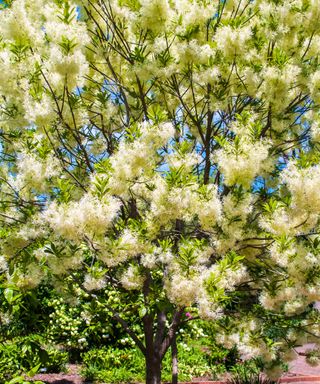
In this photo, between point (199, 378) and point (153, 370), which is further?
point (199, 378)

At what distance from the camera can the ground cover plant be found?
3719 mm

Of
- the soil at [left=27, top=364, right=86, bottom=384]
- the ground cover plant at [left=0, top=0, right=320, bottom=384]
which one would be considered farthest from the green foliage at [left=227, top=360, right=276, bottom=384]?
the soil at [left=27, top=364, right=86, bottom=384]

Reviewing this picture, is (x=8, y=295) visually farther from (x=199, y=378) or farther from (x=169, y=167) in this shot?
(x=199, y=378)

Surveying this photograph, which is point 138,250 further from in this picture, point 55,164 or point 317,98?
point 317,98

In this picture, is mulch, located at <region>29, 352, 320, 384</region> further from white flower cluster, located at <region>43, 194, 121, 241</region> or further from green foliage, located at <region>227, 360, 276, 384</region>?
white flower cluster, located at <region>43, 194, 121, 241</region>

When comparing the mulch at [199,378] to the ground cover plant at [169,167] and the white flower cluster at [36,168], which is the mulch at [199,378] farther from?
the white flower cluster at [36,168]

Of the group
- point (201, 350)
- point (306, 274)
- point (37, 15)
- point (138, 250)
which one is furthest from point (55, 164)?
point (201, 350)

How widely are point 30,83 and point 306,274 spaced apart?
9.95ft

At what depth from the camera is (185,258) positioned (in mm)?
3621

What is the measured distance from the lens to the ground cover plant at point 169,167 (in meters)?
3.72

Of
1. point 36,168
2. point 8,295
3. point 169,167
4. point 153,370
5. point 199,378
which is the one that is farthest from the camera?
point 199,378

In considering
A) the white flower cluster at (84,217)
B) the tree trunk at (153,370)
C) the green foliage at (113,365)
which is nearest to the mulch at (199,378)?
the green foliage at (113,365)

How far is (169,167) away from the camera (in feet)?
12.4

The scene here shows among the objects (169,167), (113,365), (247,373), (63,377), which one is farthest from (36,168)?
(247,373)
